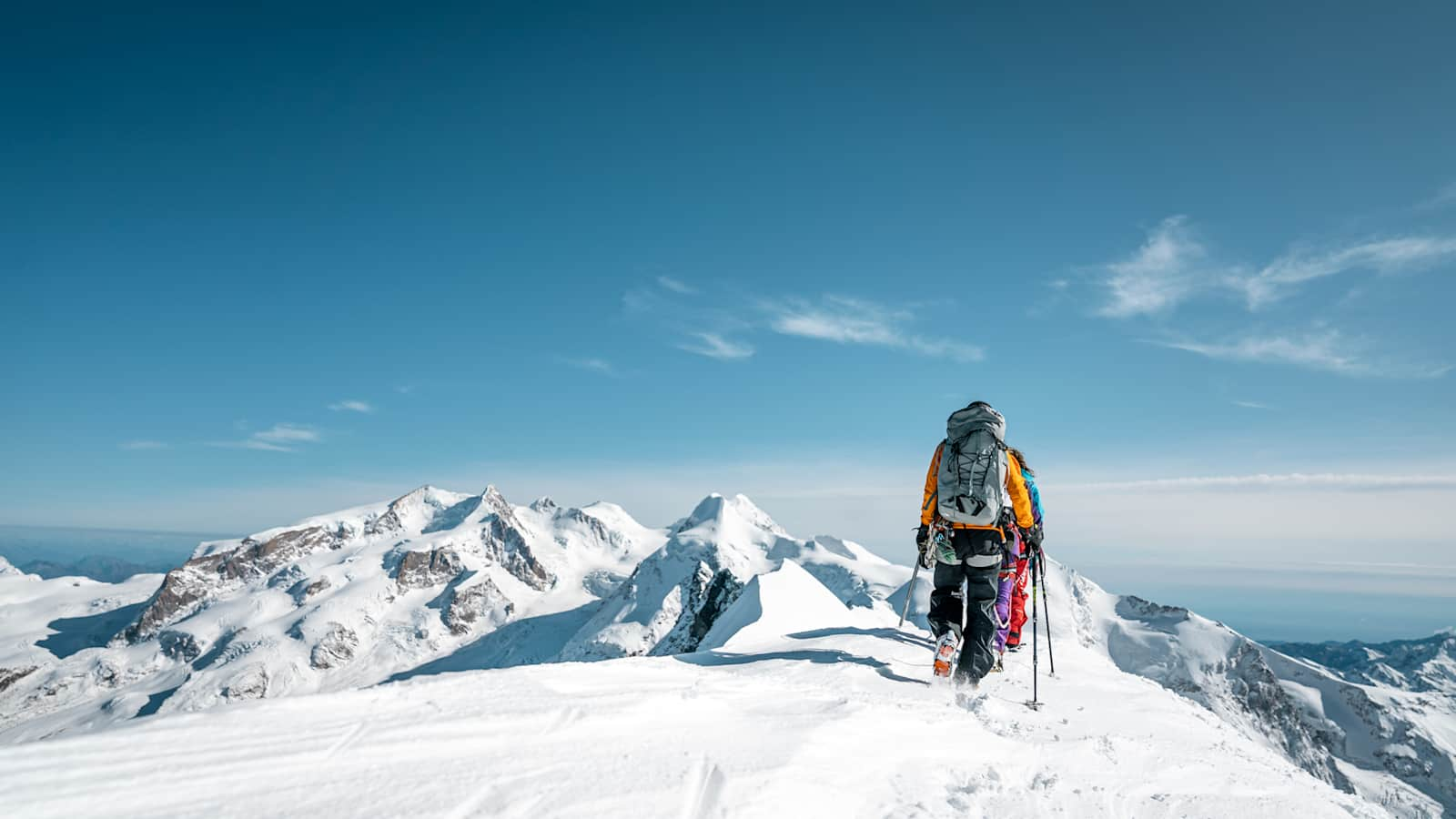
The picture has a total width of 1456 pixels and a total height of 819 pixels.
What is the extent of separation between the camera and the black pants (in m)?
8.04

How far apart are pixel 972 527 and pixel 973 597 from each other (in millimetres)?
862

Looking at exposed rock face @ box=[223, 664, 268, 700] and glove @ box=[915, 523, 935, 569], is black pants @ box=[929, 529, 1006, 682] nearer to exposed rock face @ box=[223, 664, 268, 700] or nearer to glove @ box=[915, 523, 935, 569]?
glove @ box=[915, 523, 935, 569]

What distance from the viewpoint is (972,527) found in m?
8.44

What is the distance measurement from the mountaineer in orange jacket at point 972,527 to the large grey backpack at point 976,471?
1cm

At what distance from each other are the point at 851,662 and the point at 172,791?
22.5ft

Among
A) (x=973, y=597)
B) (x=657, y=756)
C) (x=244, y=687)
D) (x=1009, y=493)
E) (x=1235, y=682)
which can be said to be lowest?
(x=244, y=687)

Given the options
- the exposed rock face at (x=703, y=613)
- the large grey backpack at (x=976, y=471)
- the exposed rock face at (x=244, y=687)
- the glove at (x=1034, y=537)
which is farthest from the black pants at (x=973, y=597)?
the exposed rock face at (x=244, y=687)

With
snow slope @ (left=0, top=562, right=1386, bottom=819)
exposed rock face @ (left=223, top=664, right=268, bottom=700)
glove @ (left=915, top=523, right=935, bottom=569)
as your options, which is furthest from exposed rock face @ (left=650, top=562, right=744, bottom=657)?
exposed rock face @ (left=223, top=664, right=268, bottom=700)

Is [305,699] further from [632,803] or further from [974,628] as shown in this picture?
[974,628]

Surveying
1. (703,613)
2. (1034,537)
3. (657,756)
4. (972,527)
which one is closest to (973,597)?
(972,527)

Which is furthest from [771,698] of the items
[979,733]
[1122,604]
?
[1122,604]

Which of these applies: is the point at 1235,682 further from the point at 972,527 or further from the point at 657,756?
the point at 657,756

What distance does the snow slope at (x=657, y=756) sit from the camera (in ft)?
10.4

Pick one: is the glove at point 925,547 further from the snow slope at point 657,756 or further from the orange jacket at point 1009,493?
the snow slope at point 657,756
